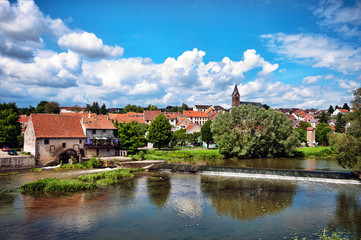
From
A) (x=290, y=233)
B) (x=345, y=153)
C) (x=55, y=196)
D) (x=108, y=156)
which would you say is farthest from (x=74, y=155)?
(x=345, y=153)

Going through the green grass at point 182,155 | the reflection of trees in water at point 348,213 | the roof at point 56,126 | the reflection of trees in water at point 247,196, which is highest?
the roof at point 56,126

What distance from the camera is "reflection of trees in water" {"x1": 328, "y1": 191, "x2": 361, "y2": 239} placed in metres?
17.1

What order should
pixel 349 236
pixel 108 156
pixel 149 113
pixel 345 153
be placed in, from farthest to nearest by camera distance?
pixel 149 113
pixel 108 156
pixel 345 153
pixel 349 236

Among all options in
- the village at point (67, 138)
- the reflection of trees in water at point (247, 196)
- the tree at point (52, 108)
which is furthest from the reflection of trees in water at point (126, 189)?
the tree at point (52, 108)

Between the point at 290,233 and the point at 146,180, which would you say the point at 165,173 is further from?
the point at 290,233

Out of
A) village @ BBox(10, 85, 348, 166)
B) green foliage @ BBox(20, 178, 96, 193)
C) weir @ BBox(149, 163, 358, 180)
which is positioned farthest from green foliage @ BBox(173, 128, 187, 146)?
green foliage @ BBox(20, 178, 96, 193)

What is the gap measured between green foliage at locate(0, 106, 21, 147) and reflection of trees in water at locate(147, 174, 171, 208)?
31451 mm

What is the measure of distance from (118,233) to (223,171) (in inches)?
856

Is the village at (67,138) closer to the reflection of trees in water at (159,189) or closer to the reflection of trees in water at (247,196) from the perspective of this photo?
the reflection of trees in water at (159,189)

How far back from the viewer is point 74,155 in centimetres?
4056

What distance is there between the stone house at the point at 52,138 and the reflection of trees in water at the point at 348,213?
35.3 meters

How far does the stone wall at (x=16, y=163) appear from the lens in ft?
112

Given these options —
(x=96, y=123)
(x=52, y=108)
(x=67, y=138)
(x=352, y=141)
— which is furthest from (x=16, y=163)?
(x=52, y=108)

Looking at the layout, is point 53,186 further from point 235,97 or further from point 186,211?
point 235,97
